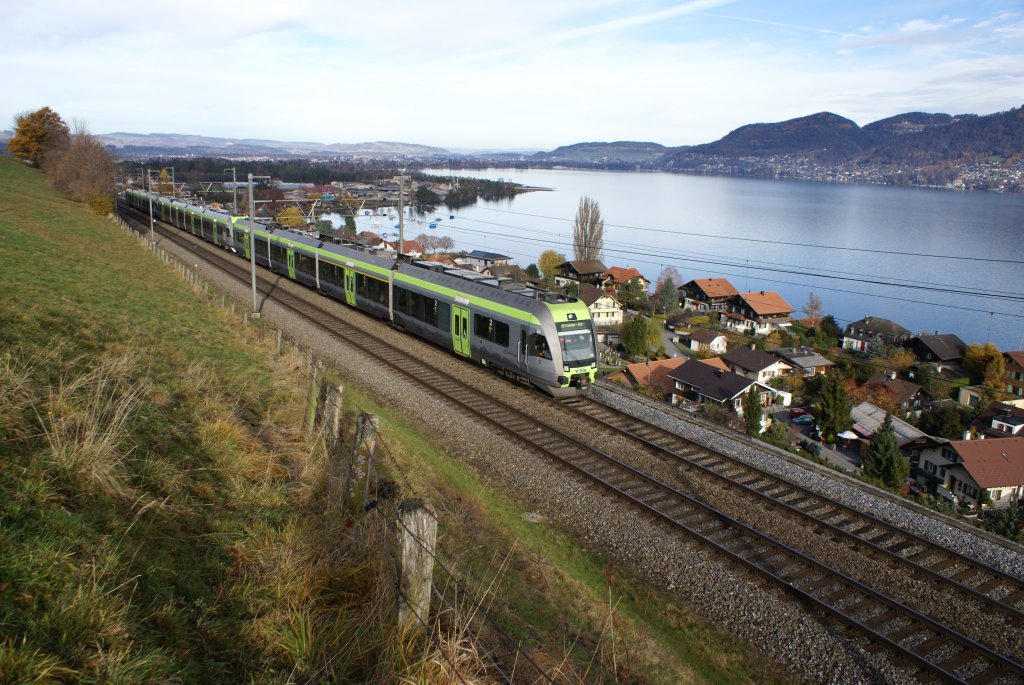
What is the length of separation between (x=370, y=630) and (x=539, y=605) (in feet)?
10.4

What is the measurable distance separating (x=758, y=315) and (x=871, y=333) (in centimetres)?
1325

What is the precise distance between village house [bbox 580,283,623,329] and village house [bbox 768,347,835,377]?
1944 cm

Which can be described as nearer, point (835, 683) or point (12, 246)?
point (835, 683)

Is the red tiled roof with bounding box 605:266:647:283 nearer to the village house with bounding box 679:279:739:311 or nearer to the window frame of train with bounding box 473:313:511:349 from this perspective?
the village house with bounding box 679:279:739:311

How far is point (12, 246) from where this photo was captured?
1748 centimetres

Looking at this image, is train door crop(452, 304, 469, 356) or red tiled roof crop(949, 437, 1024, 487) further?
red tiled roof crop(949, 437, 1024, 487)

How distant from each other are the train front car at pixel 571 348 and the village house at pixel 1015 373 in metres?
62.9

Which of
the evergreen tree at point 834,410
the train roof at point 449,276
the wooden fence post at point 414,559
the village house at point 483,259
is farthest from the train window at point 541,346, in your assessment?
the village house at point 483,259

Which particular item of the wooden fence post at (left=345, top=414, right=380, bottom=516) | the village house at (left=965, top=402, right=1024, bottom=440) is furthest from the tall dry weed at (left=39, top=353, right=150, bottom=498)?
the village house at (left=965, top=402, right=1024, bottom=440)

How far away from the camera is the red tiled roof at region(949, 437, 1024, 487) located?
28.3 metres

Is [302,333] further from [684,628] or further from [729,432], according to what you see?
[684,628]

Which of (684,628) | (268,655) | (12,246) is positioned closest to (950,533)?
(684,628)

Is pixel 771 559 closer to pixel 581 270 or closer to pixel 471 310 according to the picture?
pixel 471 310

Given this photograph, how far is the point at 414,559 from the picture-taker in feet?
14.1
